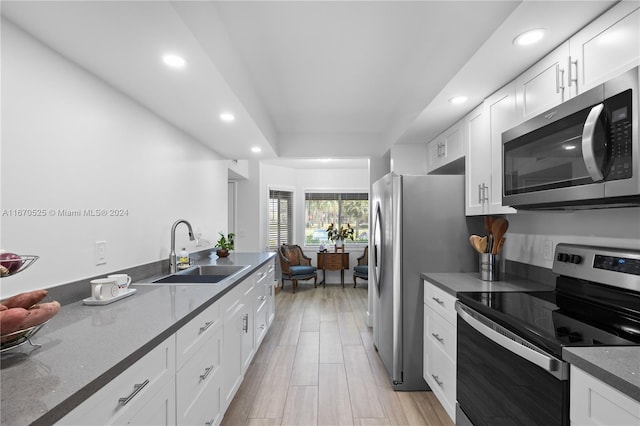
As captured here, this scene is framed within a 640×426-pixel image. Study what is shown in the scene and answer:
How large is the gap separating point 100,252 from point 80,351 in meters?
0.97

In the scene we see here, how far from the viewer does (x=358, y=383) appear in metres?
2.59

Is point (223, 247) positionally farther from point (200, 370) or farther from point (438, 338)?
point (438, 338)

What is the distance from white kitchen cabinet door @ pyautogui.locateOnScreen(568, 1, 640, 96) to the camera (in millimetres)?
1159

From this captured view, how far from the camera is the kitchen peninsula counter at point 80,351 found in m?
0.72

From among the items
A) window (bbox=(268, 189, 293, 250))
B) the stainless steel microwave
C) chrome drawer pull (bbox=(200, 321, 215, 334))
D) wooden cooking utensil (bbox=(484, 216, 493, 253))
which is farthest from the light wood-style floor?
window (bbox=(268, 189, 293, 250))

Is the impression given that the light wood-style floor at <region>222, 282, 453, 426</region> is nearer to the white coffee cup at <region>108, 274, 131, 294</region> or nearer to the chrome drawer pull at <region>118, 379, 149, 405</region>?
the white coffee cup at <region>108, 274, 131, 294</region>

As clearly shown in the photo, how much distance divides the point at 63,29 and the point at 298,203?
5637 mm

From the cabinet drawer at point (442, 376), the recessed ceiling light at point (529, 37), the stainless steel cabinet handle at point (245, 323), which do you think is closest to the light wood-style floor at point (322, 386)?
the cabinet drawer at point (442, 376)

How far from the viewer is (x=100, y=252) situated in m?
1.79

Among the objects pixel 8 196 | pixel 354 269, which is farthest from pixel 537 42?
pixel 354 269

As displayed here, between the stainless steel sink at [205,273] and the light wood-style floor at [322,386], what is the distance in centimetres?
89

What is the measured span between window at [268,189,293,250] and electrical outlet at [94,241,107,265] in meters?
4.42

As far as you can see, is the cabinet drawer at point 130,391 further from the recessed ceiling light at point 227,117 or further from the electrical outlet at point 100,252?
the recessed ceiling light at point 227,117

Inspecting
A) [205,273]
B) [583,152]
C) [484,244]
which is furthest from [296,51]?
[205,273]
